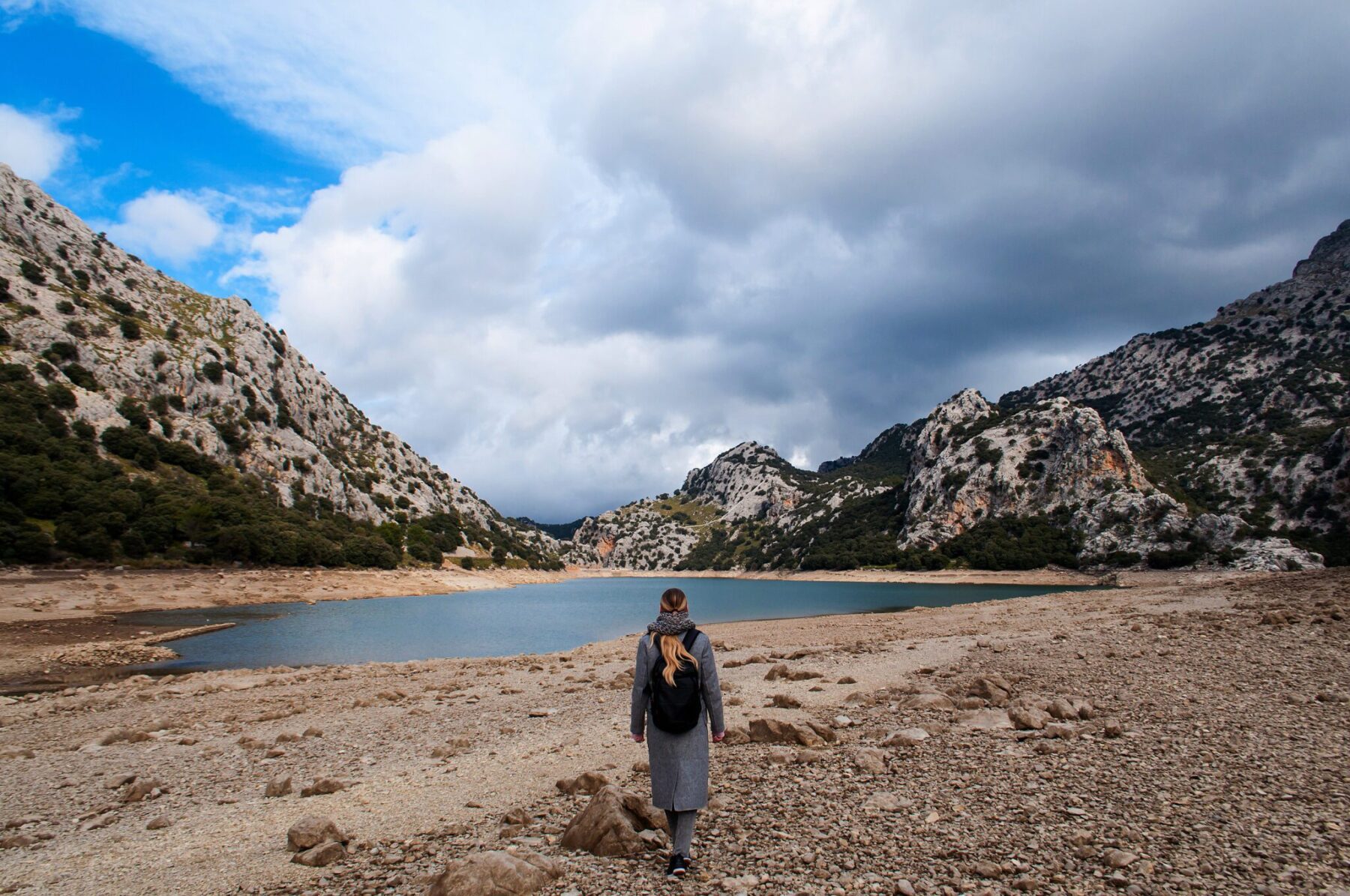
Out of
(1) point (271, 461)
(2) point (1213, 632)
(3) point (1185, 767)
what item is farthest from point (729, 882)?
(1) point (271, 461)

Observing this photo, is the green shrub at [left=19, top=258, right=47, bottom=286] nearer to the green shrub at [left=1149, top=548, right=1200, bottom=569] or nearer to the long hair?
the long hair

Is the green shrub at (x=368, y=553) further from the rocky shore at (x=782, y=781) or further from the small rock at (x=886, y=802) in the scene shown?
the small rock at (x=886, y=802)

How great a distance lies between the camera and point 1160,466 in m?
131

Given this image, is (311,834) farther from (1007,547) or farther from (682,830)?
(1007,547)

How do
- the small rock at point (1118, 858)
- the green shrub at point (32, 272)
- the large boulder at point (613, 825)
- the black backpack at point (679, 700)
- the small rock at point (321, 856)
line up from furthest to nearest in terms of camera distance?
the green shrub at point (32, 272) → the small rock at point (321, 856) → the large boulder at point (613, 825) → the black backpack at point (679, 700) → the small rock at point (1118, 858)

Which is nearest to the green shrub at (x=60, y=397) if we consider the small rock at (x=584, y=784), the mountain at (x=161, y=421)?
the mountain at (x=161, y=421)

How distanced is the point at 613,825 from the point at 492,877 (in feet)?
5.25

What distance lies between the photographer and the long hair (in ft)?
22.2

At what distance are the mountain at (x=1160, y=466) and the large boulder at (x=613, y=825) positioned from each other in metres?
97.9

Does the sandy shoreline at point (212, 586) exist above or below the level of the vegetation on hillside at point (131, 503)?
below

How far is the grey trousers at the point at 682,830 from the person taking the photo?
251 inches

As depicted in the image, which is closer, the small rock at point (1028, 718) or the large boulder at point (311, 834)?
the large boulder at point (311, 834)

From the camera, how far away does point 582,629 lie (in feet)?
160

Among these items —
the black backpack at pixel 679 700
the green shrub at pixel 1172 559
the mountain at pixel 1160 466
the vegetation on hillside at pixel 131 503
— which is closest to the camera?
the black backpack at pixel 679 700
